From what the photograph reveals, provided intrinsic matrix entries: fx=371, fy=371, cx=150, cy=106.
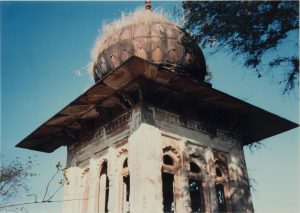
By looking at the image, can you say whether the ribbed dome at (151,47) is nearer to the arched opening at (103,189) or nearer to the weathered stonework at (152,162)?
the weathered stonework at (152,162)

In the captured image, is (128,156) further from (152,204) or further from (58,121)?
(58,121)

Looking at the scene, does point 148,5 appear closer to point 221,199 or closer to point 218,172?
point 218,172

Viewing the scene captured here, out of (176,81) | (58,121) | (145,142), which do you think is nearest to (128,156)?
(145,142)

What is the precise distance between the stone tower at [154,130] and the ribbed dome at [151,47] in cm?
3

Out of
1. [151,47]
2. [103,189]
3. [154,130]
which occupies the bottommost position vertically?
[103,189]

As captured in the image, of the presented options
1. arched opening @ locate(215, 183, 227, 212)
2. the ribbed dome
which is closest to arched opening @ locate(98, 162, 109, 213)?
the ribbed dome

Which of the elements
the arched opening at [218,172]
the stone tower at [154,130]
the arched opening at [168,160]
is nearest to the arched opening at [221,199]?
the stone tower at [154,130]

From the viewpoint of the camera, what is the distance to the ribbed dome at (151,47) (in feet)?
30.6

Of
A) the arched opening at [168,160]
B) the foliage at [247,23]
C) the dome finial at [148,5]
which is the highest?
the dome finial at [148,5]

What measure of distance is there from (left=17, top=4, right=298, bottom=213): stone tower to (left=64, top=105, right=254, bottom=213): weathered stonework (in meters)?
0.02

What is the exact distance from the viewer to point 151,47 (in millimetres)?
9336

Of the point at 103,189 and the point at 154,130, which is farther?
the point at 103,189

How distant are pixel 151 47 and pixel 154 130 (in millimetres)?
2329

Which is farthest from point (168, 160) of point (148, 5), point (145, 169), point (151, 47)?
point (148, 5)
